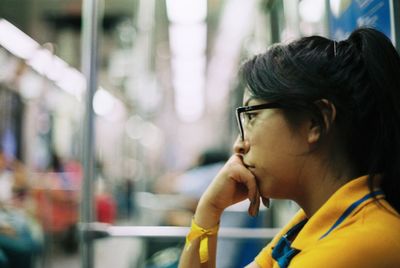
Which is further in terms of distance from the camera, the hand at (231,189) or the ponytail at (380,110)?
the hand at (231,189)

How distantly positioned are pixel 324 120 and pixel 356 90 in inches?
3.2

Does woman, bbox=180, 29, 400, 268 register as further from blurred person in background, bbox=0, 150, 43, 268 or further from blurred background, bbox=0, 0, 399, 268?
blurred person in background, bbox=0, 150, 43, 268

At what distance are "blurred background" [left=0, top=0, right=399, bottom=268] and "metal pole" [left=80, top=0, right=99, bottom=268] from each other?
0.02 m

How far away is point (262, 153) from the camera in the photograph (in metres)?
1.01

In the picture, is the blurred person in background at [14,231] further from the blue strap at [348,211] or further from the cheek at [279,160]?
the blue strap at [348,211]

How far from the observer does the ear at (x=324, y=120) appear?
94 centimetres

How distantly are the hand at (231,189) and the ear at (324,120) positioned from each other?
172 millimetres

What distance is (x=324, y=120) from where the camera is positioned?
0.95m

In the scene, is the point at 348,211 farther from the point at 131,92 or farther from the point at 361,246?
the point at 131,92

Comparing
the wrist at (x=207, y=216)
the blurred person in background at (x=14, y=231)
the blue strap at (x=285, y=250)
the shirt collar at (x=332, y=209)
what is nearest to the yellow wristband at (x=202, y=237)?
the wrist at (x=207, y=216)

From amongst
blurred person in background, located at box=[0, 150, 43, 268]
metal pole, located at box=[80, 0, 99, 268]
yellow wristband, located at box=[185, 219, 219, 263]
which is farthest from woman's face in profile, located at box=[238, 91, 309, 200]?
blurred person in background, located at box=[0, 150, 43, 268]

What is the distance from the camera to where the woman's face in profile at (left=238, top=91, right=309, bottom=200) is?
3.22ft

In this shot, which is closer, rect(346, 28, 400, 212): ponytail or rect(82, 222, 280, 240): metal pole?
rect(346, 28, 400, 212): ponytail

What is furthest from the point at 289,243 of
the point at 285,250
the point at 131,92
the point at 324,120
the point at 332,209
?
the point at 131,92
